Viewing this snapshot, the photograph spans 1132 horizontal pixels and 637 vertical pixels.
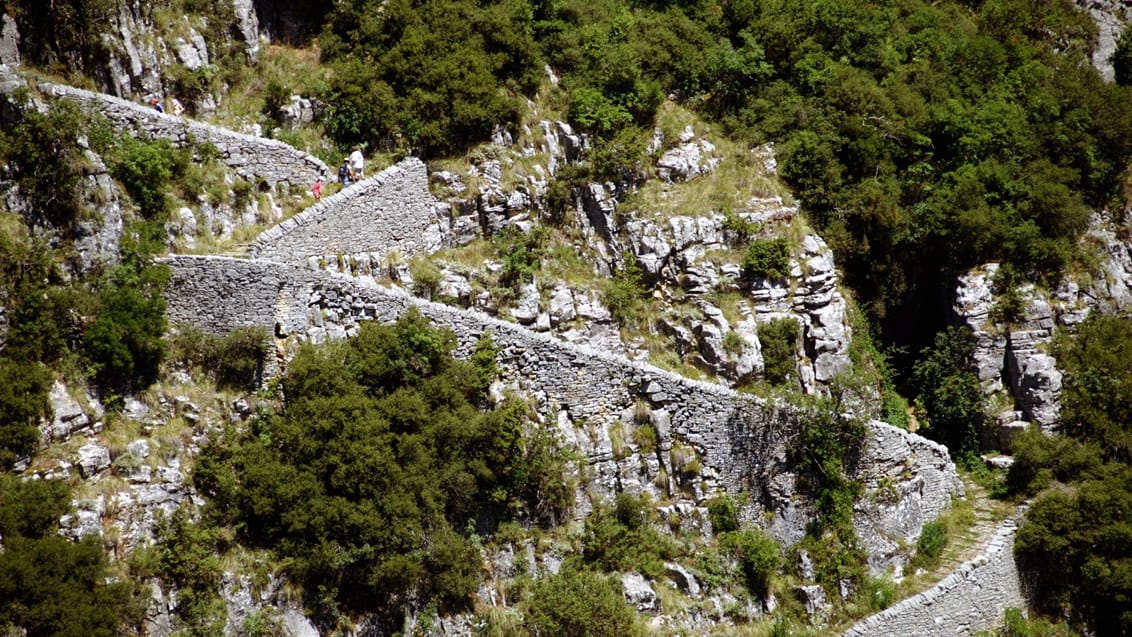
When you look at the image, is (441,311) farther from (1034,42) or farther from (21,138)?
(1034,42)

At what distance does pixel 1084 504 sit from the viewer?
72.0 feet

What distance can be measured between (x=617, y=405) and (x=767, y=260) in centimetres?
542

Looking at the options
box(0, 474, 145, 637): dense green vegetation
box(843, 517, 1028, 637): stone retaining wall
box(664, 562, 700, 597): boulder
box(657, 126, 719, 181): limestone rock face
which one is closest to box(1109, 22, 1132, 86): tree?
box(657, 126, 719, 181): limestone rock face

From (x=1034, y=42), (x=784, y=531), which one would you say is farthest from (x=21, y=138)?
(x=1034, y=42)

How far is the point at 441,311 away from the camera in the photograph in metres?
20.6

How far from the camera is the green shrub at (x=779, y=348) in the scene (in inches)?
918

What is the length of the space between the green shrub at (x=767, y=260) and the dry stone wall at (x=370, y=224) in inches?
267

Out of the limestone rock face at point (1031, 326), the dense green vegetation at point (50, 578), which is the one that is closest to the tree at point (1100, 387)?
the limestone rock face at point (1031, 326)

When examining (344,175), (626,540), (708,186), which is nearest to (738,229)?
(708,186)

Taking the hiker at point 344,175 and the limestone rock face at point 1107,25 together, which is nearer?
the hiker at point 344,175

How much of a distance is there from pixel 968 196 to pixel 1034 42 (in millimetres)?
8120

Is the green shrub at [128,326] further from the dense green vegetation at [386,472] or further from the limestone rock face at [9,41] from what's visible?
the limestone rock face at [9,41]

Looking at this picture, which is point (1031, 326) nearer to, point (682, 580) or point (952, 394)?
point (952, 394)

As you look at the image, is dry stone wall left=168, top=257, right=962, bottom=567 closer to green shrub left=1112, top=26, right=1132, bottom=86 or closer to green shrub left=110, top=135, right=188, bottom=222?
green shrub left=110, top=135, right=188, bottom=222
